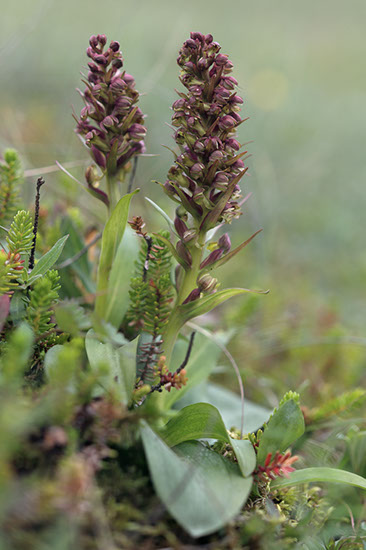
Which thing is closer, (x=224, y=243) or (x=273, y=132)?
(x=224, y=243)

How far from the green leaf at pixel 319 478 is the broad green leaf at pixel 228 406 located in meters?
0.26

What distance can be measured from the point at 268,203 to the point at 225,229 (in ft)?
1.49

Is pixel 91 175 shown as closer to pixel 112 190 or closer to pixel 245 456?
pixel 112 190

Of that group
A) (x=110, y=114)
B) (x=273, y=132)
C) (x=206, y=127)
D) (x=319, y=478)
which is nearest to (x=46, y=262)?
(x=110, y=114)

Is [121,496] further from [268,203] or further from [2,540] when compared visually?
[268,203]

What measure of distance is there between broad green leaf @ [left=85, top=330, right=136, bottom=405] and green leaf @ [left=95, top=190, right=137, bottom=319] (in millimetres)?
133

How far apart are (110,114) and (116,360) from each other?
2.27 feet

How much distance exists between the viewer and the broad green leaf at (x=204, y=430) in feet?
3.36

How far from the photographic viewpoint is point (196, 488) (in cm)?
89

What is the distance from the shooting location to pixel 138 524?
2.73ft

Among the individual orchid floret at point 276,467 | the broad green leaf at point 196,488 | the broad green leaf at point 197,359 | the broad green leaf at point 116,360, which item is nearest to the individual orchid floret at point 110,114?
the broad green leaf at point 116,360

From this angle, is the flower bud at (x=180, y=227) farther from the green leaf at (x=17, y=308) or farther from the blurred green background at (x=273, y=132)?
the blurred green background at (x=273, y=132)

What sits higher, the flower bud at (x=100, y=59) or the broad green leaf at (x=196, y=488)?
the flower bud at (x=100, y=59)

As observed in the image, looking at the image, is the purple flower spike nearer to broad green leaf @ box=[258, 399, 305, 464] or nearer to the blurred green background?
broad green leaf @ box=[258, 399, 305, 464]
